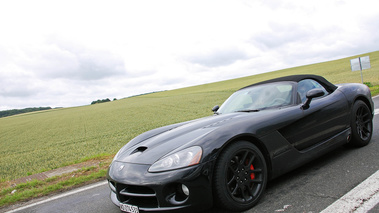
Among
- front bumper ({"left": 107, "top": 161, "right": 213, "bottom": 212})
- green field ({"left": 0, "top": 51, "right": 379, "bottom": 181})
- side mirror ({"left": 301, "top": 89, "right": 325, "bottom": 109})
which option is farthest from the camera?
green field ({"left": 0, "top": 51, "right": 379, "bottom": 181})

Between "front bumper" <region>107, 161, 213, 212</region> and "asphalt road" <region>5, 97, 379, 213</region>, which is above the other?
"front bumper" <region>107, 161, 213, 212</region>

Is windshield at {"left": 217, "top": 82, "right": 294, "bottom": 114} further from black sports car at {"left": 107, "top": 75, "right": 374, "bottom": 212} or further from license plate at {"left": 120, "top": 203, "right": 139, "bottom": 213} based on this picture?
license plate at {"left": 120, "top": 203, "right": 139, "bottom": 213}

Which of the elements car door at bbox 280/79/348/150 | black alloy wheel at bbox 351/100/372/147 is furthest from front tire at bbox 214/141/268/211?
black alloy wheel at bbox 351/100/372/147

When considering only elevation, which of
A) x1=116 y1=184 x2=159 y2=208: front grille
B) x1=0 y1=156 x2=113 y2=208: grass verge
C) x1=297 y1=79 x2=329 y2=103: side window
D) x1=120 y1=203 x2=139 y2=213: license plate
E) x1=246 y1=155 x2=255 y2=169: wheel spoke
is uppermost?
x1=297 y1=79 x2=329 y2=103: side window

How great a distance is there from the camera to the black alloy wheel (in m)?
4.26

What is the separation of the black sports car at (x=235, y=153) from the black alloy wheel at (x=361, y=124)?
260mm

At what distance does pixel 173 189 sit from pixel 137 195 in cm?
35

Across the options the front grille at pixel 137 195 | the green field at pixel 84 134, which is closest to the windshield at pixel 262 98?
the front grille at pixel 137 195

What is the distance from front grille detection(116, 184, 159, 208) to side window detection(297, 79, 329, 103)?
2312mm

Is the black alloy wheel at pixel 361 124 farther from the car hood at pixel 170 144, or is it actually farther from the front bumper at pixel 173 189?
the front bumper at pixel 173 189

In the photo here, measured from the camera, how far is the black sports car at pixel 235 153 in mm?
2475

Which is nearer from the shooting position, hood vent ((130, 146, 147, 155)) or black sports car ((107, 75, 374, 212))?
black sports car ((107, 75, 374, 212))

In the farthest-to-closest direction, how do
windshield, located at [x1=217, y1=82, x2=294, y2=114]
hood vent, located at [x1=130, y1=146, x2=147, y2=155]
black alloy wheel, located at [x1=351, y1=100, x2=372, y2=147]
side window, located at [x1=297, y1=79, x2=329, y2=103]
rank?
black alloy wheel, located at [x1=351, y1=100, x2=372, y2=147] < side window, located at [x1=297, y1=79, x2=329, y2=103] < windshield, located at [x1=217, y1=82, x2=294, y2=114] < hood vent, located at [x1=130, y1=146, x2=147, y2=155]

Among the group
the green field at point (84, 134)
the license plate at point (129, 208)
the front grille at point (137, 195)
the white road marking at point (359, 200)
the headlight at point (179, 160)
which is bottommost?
the green field at point (84, 134)
